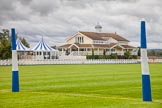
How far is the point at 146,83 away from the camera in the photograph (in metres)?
9.52

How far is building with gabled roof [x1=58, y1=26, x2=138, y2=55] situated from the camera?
9625cm

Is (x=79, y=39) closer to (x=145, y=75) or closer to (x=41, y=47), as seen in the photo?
(x=41, y=47)

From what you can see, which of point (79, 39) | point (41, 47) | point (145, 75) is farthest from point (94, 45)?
point (145, 75)

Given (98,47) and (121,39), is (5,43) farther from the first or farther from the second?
(121,39)

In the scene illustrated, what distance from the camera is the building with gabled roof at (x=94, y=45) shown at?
9625 centimetres

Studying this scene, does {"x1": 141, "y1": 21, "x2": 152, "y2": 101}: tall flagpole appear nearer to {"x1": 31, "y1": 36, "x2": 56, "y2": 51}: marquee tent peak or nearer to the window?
{"x1": 31, "y1": 36, "x2": 56, "y2": 51}: marquee tent peak

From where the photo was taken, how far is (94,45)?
96.3m

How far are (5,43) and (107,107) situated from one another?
6267 centimetres

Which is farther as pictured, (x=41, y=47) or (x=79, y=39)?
(x=79, y=39)

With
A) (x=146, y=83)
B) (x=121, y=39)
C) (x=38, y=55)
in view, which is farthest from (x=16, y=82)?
(x=121, y=39)

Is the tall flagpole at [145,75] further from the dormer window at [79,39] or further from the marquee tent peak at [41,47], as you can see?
the dormer window at [79,39]

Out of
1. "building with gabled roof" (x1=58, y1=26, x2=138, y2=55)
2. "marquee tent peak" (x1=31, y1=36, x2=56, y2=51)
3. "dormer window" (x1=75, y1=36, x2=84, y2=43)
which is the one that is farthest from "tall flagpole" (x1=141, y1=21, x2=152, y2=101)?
"dormer window" (x1=75, y1=36, x2=84, y2=43)

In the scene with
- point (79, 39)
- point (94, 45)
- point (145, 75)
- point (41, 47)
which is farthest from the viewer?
point (79, 39)

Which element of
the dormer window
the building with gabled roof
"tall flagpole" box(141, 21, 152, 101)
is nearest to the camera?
"tall flagpole" box(141, 21, 152, 101)
